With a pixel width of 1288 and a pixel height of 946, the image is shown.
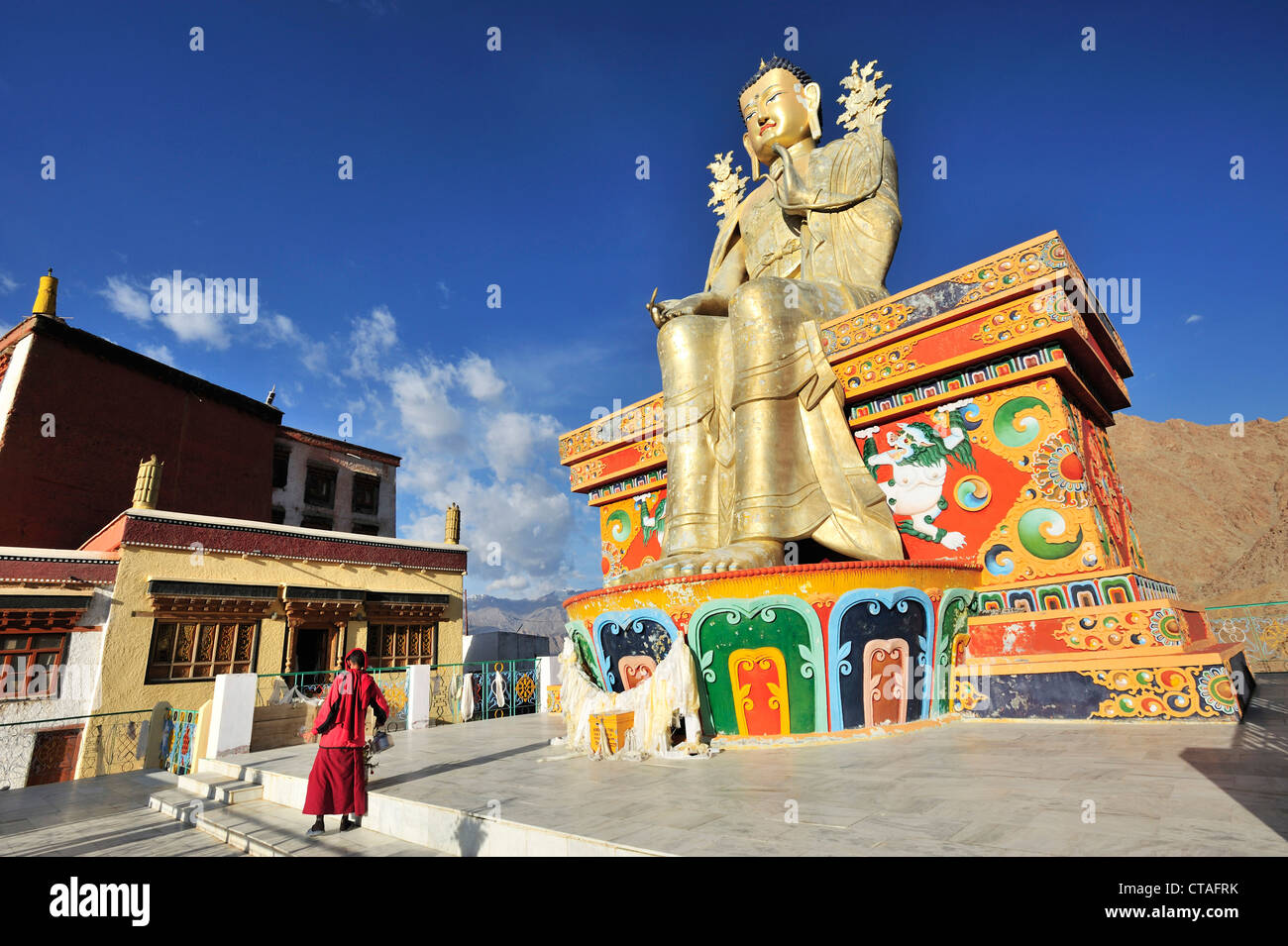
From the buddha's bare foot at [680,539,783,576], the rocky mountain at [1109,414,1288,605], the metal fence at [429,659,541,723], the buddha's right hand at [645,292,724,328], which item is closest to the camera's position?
the buddha's bare foot at [680,539,783,576]

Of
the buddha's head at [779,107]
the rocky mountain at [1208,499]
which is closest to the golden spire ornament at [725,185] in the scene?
the buddha's head at [779,107]

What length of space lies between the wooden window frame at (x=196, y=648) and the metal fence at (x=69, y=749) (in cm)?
92

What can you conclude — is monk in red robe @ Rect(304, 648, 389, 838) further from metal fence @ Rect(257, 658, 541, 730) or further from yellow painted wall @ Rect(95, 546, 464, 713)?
yellow painted wall @ Rect(95, 546, 464, 713)

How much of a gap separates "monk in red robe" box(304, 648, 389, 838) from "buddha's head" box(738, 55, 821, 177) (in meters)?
8.91

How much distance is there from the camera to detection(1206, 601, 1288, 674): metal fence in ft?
35.2

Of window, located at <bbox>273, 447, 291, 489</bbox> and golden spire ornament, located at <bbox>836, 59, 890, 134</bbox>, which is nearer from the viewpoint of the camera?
golden spire ornament, located at <bbox>836, 59, 890, 134</bbox>

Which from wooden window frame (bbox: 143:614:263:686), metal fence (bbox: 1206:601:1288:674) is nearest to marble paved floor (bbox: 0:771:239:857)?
wooden window frame (bbox: 143:614:263:686)

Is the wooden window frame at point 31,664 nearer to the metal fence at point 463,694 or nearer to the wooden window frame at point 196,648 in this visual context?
the wooden window frame at point 196,648

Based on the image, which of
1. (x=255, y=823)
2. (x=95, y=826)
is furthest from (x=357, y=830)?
(x=95, y=826)

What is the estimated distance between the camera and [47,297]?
15.3 meters

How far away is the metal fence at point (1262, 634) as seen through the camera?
422 inches

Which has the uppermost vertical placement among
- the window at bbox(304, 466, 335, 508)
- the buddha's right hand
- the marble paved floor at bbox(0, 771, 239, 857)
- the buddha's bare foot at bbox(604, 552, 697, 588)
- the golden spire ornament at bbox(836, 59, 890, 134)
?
the golden spire ornament at bbox(836, 59, 890, 134)
